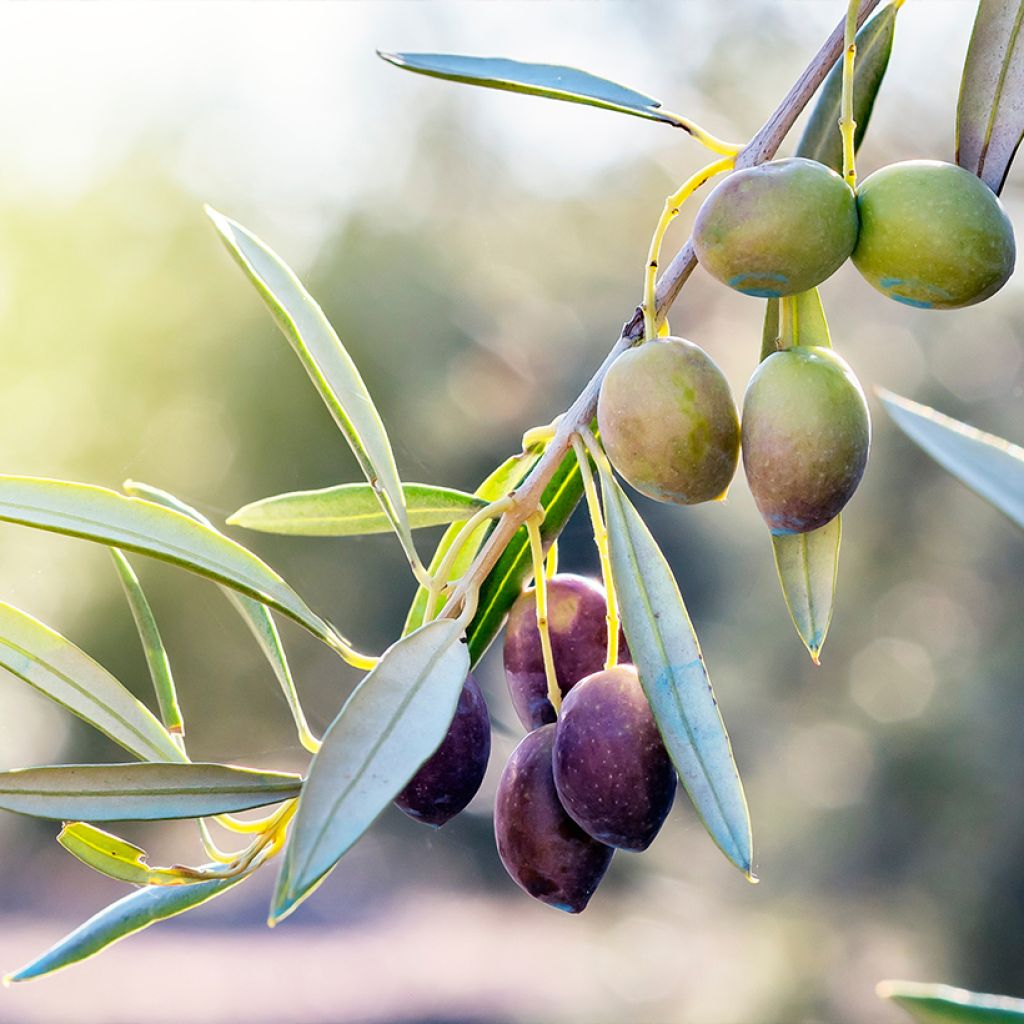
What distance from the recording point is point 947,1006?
1.18 ft

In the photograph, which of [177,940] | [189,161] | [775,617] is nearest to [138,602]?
[775,617]

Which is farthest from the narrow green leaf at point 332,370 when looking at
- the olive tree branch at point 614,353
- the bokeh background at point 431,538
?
the bokeh background at point 431,538

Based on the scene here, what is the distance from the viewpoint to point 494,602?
1.59 ft

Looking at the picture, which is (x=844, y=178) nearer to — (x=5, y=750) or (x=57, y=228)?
(x=5, y=750)

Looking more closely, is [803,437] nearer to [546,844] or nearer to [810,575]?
[810,575]

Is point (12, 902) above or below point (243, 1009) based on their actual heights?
below

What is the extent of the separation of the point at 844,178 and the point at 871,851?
4086mm

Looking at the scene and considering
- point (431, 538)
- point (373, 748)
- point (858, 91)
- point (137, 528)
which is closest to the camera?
point (373, 748)

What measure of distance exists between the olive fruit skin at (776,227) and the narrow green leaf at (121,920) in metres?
0.28

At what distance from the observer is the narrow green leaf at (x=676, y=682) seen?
332 mm

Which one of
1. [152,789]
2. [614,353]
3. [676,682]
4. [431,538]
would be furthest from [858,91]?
[431,538]

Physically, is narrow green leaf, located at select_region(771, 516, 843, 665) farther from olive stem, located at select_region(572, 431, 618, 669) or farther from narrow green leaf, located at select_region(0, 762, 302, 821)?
narrow green leaf, located at select_region(0, 762, 302, 821)

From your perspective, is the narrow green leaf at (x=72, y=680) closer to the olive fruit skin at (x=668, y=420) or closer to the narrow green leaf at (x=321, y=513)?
the narrow green leaf at (x=321, y=513)

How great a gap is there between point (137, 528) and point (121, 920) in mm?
142
